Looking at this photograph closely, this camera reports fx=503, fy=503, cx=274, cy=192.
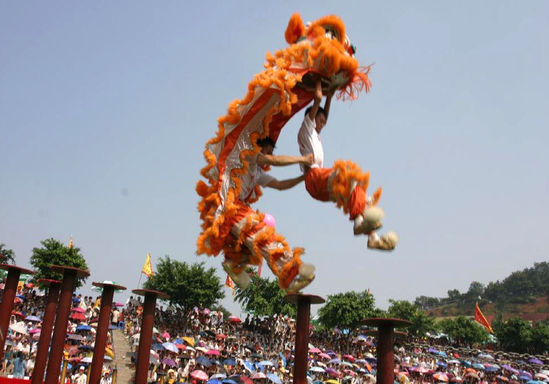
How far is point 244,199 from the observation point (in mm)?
4824

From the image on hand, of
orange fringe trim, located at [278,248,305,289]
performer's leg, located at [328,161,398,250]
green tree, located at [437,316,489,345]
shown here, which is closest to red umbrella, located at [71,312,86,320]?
orange fringe trim, located at [278,248,305,289]

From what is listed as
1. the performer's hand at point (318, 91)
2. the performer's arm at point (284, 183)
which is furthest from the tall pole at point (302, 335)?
the performer's hand at point (318, 91)

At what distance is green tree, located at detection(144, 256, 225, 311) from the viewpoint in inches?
1088

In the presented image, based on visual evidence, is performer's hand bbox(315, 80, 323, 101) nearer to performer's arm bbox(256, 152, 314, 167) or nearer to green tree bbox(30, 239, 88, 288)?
performer's arm bbox(256, 152, 314, 167)

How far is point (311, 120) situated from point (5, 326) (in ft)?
18.4

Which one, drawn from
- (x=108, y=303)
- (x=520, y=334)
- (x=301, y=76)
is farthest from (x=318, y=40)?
(x=520, y=334)

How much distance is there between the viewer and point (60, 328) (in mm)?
6316

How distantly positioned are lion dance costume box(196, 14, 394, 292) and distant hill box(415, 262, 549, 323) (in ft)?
259

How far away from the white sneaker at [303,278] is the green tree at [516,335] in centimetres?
3464

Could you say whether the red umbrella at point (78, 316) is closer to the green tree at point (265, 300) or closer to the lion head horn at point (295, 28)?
the green tree at point (265, 300)

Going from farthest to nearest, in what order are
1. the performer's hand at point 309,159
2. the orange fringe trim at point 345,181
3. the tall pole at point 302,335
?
the tall pole at point 302,335
the performer's hand at point 309,159
the orange fringe trim at point 345,181

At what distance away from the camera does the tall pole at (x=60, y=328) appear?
624 cm

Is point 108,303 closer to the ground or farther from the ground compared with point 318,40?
closer to the ground

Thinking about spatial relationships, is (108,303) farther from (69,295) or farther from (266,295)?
(266,295)
